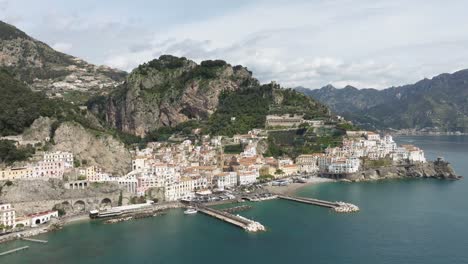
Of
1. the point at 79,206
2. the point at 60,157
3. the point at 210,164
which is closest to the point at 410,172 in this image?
the point at 210,164

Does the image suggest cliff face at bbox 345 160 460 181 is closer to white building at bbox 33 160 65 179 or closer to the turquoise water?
the turquoise water

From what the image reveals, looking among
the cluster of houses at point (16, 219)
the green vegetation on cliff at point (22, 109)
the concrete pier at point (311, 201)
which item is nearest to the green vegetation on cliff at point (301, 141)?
the concrete pier at point (311, 201)

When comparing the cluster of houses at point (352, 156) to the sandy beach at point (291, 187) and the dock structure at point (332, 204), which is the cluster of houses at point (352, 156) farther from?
the dock structure at point (332, 204)

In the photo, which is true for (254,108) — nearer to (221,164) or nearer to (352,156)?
(221,164)

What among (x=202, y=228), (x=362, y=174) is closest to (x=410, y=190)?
(x=362, y=174)

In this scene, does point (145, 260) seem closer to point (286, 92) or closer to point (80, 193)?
point (80, 193)

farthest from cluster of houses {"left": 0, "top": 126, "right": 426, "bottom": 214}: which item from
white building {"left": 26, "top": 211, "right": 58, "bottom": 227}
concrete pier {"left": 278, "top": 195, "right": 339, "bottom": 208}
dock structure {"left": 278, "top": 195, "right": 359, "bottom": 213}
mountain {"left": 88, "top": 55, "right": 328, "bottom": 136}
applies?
dock structure {"left": 278, "top": 195, "right": 359, "bottom": 213}
